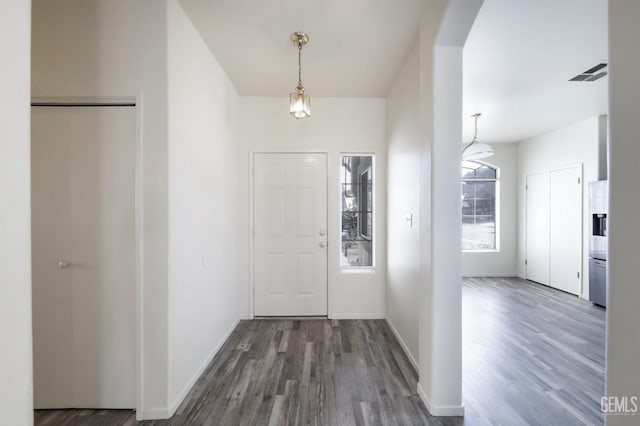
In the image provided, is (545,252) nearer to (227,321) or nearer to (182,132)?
(227,321)

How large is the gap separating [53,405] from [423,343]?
2688mm

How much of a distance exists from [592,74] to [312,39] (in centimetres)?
319

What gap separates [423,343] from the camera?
82.9 inches

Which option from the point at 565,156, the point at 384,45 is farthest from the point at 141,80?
the point at 565,156

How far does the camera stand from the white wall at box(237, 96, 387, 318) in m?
3.68

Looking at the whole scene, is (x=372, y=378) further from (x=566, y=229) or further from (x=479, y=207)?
(x=479, y=207)

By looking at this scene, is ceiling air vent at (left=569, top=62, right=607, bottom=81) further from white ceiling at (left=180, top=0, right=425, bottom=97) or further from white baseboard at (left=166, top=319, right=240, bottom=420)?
white baseboard at (left=166, top=319, right=240, bottom=420)

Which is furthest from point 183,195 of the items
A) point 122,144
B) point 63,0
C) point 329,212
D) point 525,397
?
point 525,397

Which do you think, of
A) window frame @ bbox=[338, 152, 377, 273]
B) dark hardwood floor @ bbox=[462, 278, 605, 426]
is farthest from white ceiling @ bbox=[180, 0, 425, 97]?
dark hardwood floor @ bbox=[462, 278, 605, 426]

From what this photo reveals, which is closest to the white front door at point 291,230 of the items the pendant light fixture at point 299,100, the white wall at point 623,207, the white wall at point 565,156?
the pendant light fixture at point 299,100

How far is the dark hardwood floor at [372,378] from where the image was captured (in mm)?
1916

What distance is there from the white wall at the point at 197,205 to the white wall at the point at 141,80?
7 centimetres

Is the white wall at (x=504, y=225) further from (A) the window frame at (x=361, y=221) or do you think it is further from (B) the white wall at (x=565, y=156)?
(A) the window frame at (x=361, y=221)
